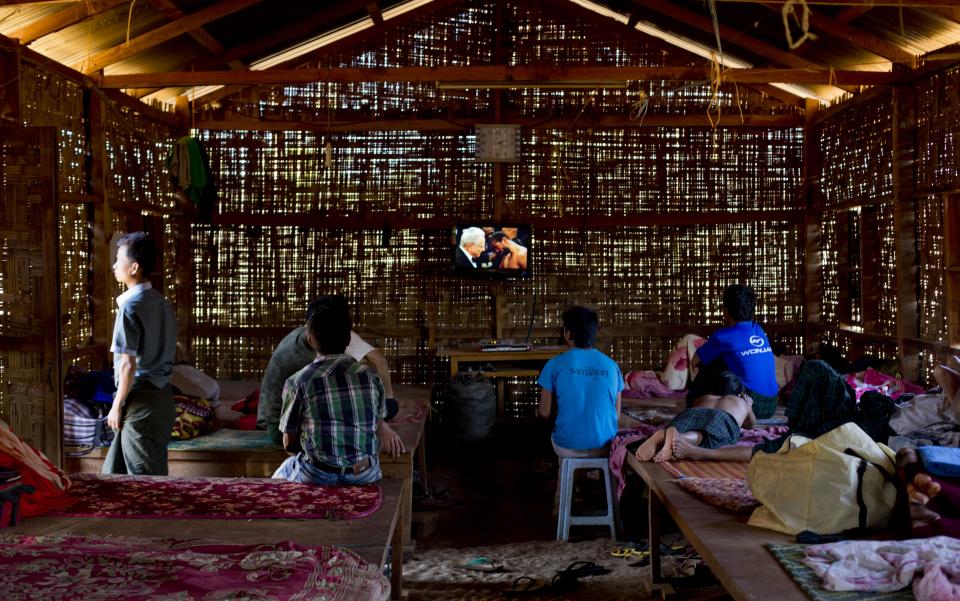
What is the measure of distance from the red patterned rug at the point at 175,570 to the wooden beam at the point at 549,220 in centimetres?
592

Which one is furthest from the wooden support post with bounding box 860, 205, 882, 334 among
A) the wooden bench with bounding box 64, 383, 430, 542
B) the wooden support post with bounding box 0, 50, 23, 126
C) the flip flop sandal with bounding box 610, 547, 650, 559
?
the wooden support post with bounding box 0, 50, 23, 126

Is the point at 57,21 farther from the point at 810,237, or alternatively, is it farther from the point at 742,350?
the point at 810,237

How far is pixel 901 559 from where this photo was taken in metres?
2.62

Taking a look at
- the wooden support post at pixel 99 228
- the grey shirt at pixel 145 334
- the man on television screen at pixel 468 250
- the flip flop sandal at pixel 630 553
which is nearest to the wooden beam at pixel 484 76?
the wooden support post at pixel 99 228

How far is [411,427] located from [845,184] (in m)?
4.97

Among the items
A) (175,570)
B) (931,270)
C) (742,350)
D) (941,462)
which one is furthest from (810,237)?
(175,570)

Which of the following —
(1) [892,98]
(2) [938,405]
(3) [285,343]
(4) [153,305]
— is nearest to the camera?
(4) [153,305]

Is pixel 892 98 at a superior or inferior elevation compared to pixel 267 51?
inferior

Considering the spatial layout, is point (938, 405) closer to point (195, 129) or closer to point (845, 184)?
point (845, 184)

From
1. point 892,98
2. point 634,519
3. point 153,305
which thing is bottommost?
point 634,519

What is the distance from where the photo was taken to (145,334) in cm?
433

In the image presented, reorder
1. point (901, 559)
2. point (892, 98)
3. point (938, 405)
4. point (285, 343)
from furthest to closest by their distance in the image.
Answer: point (892, 98) → point (938, 405) → point (285, 343) → point (901, 559)

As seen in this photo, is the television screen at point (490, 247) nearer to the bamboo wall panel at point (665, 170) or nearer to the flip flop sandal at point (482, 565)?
the bamboo wall panel at point (665, 170)

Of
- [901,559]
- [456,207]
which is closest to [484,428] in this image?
[456,207]
